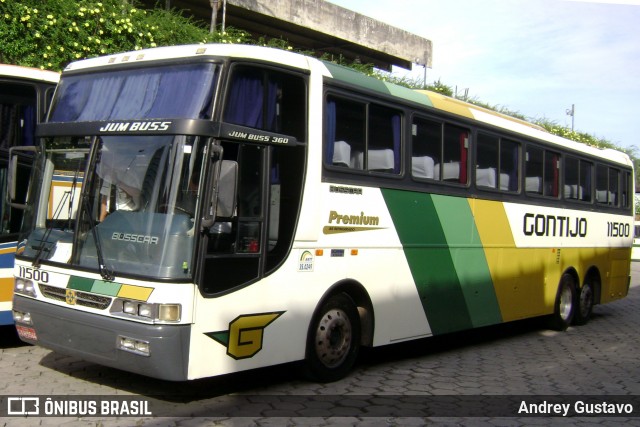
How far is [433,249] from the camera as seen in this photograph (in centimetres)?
902

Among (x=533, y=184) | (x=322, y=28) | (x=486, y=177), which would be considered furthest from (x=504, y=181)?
(x=322, y=28)

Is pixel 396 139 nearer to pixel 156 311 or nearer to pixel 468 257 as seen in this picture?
pixel 468 257

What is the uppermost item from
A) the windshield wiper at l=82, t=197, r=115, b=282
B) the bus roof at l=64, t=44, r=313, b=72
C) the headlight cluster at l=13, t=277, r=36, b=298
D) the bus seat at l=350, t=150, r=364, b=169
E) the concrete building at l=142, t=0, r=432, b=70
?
the concrete building at l=142, t=0, r=432, b=70

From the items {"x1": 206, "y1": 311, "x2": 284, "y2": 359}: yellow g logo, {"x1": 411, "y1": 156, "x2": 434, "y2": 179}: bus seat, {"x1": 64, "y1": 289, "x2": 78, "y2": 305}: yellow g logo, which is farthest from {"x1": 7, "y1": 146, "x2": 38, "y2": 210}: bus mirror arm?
{"x1": 411, "y1": 156, "x2": 434, "y2": 179}: bus seat

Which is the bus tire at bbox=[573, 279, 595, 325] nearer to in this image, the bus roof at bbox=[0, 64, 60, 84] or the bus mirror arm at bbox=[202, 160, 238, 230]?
the bus mirror arm at bbox=[202, 160, 238, 230]

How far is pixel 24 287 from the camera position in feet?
22.5

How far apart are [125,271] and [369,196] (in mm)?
2953

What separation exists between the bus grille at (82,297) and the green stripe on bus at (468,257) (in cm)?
444

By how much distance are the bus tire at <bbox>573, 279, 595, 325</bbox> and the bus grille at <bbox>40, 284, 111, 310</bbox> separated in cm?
953

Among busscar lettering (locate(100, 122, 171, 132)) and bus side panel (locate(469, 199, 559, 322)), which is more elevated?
busscar lettering (locate(100, 122, 171, 132))

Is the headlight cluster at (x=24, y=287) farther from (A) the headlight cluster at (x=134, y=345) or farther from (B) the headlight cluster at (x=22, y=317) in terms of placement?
(A) the headlight cluster at (x=134, y=345)

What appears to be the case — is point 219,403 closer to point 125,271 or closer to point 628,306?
point 125,271

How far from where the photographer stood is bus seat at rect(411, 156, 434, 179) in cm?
873

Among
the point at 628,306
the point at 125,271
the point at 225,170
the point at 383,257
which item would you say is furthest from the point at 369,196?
the point at 628,306
